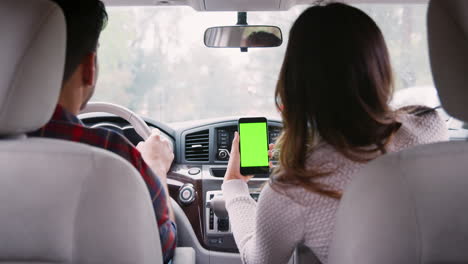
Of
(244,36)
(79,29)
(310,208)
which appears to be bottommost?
(310,208)

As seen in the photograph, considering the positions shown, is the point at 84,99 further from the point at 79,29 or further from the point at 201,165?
the point at 201,165

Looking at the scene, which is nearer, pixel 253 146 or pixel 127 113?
pixel 253 146

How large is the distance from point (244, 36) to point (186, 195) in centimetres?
118

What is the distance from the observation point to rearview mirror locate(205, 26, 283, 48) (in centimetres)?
349

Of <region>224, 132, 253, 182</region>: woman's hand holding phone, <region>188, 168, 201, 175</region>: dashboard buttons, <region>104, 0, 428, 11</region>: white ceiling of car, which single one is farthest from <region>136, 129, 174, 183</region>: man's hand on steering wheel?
<region>188, 168, 201, 175</region>: dashboard buttons

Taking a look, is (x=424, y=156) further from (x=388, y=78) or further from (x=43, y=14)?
(x=43, y=14)

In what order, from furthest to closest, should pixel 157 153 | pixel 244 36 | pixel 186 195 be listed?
1. pixel 186 195
2. pixel 244 36
3. pixel 157 153

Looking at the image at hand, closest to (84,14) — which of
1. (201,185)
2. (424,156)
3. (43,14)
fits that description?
(43,14)

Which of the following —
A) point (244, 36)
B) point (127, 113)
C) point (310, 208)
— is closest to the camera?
point (310, 208)

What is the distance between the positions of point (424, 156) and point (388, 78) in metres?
0.44

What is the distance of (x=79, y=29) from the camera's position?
2.11m

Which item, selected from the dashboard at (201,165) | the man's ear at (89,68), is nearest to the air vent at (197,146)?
the dashboard at (201,165)

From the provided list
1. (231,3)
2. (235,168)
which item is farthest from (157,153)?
(231,3)

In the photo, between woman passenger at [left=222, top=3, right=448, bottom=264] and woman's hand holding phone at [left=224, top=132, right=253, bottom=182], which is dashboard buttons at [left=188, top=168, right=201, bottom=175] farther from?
woman passenger at [left=222, top=3, right=448, bottom=264]
